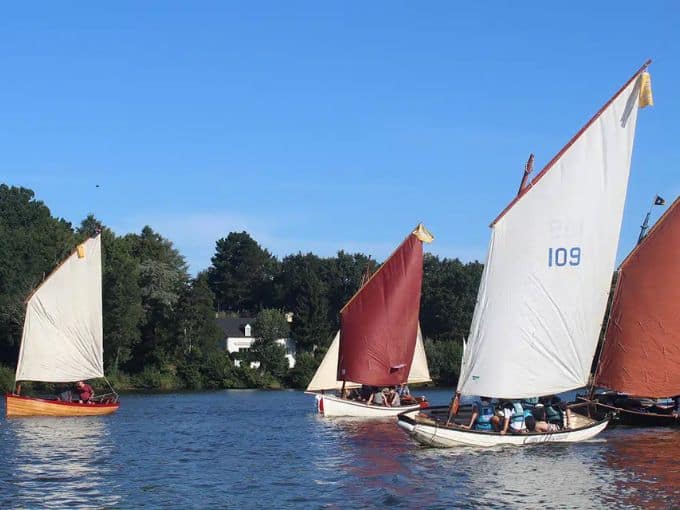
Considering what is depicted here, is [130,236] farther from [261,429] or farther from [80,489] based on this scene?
[80,489]

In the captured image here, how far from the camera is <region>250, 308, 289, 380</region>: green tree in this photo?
113125 millimetres

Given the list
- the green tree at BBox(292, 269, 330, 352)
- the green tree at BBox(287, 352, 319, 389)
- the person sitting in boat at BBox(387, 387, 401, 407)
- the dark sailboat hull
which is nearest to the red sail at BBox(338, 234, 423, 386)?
the person sitting in boat at BBox(387, 387, 401, 407)

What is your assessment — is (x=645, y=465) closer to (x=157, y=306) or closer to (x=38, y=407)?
(x=38, y=407)

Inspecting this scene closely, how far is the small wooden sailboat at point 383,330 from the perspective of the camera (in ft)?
189

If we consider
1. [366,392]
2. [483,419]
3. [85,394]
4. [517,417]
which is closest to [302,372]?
[85,394]

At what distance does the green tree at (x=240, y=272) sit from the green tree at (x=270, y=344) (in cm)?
5915

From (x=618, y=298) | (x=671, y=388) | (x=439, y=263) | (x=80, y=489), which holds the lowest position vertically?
(x=80, y=489)

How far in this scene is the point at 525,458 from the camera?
3594 centimetres

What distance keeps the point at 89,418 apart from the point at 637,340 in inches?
1316

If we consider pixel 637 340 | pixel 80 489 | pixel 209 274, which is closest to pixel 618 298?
pixel 637 340

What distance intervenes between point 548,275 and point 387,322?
857 inches

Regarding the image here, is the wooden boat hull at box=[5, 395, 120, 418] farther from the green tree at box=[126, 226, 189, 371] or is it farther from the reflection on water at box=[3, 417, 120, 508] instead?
the green tree at box=[126, 226, 189, 371]

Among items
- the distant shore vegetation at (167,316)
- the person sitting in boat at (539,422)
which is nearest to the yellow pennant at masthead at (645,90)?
the person sitting in boat at (539,422)

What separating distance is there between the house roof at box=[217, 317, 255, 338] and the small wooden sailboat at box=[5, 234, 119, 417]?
7474cm
